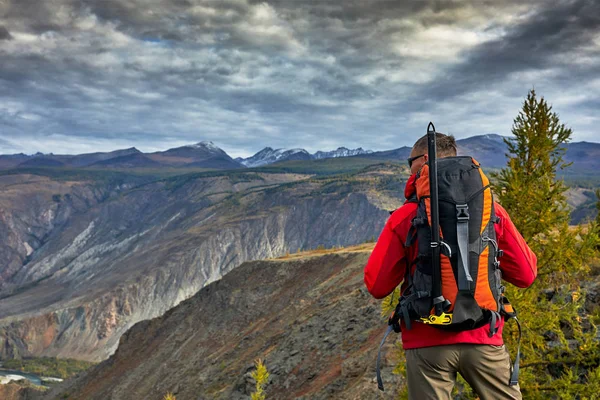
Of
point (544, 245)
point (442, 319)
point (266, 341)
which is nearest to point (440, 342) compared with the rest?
point (442, 319)

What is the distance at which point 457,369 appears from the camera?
158 inches

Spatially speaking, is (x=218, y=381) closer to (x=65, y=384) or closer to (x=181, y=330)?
(x=181, y=330)

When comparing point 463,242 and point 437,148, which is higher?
point 437,148

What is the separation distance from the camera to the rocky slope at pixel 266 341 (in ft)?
65.5

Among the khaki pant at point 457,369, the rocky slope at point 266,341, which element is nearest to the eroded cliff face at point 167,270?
the rocky slope at point 266,341

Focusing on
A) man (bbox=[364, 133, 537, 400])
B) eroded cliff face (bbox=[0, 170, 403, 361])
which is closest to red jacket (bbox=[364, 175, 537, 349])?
man (bbox=[364, 133, 537, 400])

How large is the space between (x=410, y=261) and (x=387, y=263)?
0.75ft

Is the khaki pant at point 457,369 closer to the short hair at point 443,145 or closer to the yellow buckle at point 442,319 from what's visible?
the yellow buckle at point 442,319

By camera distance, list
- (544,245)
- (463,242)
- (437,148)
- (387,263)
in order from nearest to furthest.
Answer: (463,242) < (387,263) < (437,148) < (544,245)

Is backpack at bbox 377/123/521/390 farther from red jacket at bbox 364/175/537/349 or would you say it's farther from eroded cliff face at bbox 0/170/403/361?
eroded cliff face at bbox 0/170/403/361

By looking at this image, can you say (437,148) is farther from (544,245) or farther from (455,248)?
(544,245)

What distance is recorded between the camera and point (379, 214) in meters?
165

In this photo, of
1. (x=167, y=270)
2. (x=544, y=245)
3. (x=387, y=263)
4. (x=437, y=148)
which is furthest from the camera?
(x=167, y=270)

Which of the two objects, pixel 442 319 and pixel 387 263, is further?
pixel 387 263
